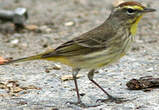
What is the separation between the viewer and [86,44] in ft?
19.2

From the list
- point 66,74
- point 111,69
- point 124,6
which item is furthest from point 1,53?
point 124,6

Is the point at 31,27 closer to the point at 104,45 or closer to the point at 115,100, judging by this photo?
the point at 104,45

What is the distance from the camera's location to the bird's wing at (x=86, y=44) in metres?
5.74

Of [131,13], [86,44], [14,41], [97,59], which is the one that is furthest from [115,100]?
[14,41]

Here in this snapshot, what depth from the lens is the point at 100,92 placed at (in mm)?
6352

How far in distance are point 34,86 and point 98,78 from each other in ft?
3.90

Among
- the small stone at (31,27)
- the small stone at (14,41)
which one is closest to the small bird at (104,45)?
the small stone at (14,41)

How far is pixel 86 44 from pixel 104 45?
12.3 inches

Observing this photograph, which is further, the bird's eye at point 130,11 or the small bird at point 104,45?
the bird's eye at point 130,11

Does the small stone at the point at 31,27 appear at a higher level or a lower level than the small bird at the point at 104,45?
higher

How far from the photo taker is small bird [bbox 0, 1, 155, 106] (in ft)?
18.4

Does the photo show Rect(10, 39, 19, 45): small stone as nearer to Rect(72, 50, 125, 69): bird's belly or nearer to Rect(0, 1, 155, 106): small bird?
Rect(0, 1, 155, 106): small bird

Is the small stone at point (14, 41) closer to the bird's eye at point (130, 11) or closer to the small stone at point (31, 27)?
the small stone at point (31, 27)

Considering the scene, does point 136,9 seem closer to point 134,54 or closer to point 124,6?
point 124,6
